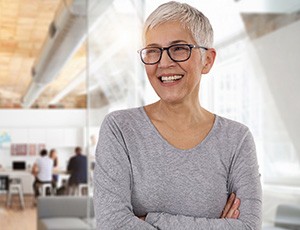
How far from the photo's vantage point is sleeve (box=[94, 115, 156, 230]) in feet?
5.19

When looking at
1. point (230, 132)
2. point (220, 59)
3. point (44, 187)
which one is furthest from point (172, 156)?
point (44, 187)

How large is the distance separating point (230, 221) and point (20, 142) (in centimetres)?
1768

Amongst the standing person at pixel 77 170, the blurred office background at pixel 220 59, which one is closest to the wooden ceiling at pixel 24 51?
the blurred office background at pixel 220 59

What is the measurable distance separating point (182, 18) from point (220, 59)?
265cm

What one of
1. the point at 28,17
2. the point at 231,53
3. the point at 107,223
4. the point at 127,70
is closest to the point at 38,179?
the point at 28,17

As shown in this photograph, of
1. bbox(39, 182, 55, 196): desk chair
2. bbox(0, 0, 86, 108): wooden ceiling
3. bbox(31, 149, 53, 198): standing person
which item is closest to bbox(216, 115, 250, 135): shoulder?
bbox(0, 0, 86, 108): wooden ceiling

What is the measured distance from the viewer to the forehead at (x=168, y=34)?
61.7 inches

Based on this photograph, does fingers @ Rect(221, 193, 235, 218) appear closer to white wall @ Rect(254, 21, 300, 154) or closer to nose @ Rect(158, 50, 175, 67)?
nose @ Rect(158, 50, 175, 67)

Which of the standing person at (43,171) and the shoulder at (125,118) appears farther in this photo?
the standing person at (43,171)

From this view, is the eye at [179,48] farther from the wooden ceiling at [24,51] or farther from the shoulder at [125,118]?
the wooden ceiling at [24,51]

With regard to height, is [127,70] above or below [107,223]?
above

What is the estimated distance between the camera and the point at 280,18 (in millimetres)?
3689

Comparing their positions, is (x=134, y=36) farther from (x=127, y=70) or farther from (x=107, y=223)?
(x=107, y=223)

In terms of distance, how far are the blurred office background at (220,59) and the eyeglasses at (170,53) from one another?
1120 mm
